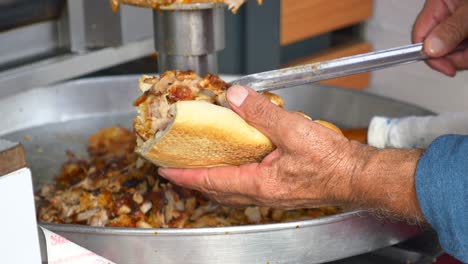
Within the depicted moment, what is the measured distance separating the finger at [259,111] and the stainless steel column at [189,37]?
236mm

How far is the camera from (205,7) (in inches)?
44.6

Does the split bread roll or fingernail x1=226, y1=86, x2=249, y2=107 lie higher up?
fingernail x1=226, y1=86, x2=249, y2=107

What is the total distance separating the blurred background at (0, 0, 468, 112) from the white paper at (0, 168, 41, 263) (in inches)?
28.7

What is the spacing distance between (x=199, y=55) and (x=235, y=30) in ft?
2.88

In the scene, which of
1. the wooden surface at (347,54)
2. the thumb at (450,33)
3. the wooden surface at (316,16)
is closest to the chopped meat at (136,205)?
the thumb at (450,33)

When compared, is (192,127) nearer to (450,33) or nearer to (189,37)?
(189,37)

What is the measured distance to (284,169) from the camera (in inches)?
39.0

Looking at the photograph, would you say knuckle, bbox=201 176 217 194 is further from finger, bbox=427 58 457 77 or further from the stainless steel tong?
finger, bbox=427 58 457 77

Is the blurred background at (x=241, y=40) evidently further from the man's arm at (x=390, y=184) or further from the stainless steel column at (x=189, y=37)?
the man's arm at (x=390, y=184)

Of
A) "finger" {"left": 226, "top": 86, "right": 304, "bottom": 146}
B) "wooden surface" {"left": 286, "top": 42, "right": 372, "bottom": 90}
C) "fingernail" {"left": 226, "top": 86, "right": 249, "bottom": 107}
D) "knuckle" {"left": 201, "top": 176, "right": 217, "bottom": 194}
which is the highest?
"fingernail" {"left": 226, "top": 86, "right": 249, "bottom": 107}

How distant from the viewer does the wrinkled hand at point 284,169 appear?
37.8 inches

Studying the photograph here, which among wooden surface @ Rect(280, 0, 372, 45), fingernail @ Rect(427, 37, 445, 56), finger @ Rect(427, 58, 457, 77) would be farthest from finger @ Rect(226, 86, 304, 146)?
wooden surface @ Rect(280, 0, 372, 45)

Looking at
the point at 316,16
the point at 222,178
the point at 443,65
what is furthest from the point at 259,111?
the point at 316,16

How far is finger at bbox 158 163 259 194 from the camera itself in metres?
1.00
